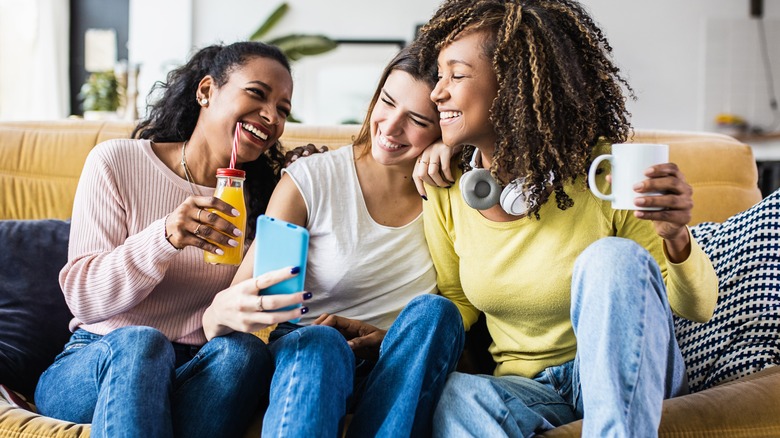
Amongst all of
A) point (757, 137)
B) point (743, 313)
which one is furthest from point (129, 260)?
point (757, 137)

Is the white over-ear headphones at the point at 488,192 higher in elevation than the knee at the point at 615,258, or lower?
higher

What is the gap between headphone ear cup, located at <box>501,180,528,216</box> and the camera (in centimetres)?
144

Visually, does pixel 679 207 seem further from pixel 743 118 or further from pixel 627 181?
pixel 743 118

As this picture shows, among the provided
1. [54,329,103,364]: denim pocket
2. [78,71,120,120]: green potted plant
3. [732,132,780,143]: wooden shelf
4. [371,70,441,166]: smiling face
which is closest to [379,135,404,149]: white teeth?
[371,70,441,166]: smiling face

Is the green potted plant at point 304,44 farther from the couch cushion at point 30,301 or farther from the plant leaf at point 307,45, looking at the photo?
the couch cushion at point 30,301

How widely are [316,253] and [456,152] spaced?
38 centimetres

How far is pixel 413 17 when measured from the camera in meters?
5.43

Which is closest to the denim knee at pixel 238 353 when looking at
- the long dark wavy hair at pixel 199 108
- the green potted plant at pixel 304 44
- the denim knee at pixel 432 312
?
the denim knee at pixel 432 312

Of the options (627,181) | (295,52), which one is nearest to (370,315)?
(627,181)

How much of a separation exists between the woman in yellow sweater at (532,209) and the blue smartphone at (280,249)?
36cm

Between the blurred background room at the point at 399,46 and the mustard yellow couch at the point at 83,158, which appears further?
the blurred background room at the point at 399,46

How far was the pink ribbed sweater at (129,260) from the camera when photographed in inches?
55.7

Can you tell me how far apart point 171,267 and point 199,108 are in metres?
0.43

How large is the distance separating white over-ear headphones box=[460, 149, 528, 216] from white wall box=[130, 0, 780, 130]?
404cm
